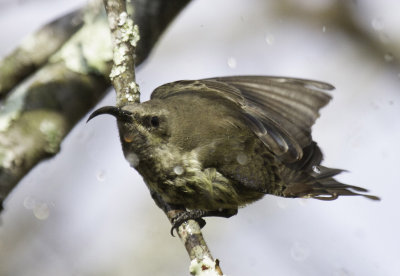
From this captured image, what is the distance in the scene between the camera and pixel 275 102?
12.2 feet

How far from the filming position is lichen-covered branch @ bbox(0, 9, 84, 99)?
3.61 metres

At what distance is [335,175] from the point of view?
3307 millimetres

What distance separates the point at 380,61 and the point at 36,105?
3.58m

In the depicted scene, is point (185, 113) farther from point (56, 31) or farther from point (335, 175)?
Result: point (56, 31)

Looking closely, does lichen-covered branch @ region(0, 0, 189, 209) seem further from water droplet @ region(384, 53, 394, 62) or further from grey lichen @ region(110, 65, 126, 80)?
water droplet @ region(384, 53, 394, 62)

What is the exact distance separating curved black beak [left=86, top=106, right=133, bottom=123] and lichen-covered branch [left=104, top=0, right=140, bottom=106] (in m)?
0.16

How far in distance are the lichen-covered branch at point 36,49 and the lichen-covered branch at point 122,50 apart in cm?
80

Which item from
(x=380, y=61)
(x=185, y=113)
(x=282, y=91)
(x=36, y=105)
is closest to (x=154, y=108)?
(x=185, y=113)

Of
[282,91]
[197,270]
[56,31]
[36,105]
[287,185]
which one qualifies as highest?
[56,31]

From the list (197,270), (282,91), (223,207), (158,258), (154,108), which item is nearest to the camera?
(197,270)

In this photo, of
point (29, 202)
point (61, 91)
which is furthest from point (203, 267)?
point (29, 202)

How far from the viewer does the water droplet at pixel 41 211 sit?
5.30 m

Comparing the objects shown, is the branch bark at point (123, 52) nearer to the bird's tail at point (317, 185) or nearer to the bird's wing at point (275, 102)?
the bird's wing at point (275, 102)

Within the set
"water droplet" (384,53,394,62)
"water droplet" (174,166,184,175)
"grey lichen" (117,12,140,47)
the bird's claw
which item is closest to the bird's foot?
the bird's claw
